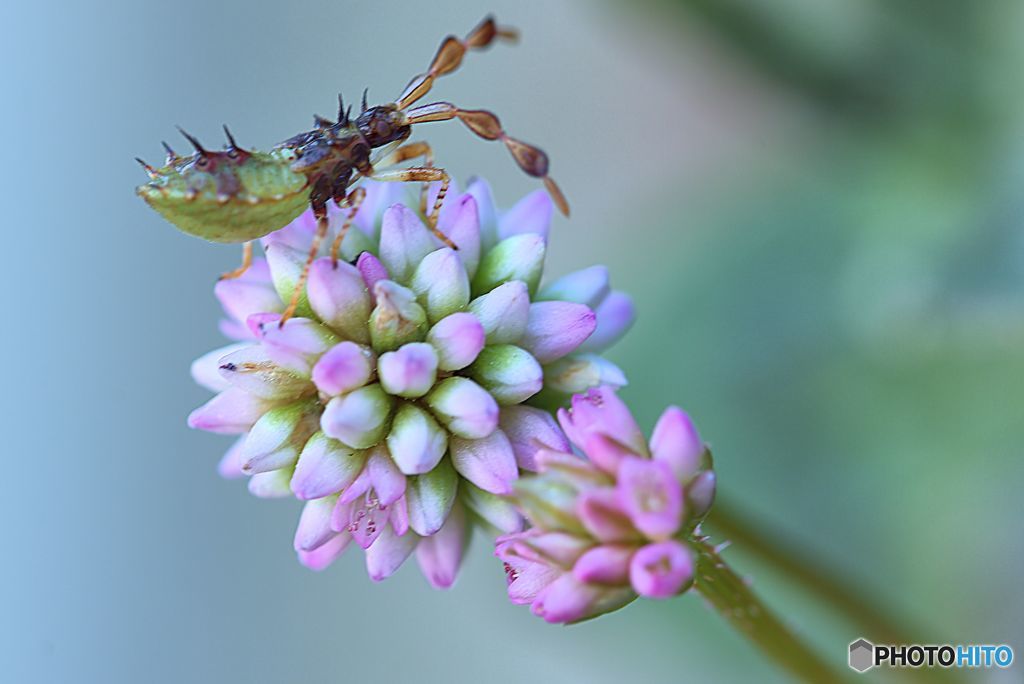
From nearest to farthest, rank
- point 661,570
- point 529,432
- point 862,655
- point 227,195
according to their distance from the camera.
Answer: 1. point 661,570
2. point 227,195
3. point 529,432
4. point 862,655

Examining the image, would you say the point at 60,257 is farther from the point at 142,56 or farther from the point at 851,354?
the point at 851,354

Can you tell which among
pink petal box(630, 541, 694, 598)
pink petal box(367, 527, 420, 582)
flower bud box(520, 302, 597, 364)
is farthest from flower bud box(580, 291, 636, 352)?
pink petal box(630, 541, 694, 598)

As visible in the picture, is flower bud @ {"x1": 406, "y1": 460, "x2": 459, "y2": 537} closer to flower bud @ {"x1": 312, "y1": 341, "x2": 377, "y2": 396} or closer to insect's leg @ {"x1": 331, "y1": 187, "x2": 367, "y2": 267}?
flower bud @ {"x1": 312, "y1": 341, "x2": 377, "y2": 396}

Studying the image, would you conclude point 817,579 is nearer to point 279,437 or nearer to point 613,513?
point 613,513

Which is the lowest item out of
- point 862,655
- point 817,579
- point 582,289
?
point 862,655

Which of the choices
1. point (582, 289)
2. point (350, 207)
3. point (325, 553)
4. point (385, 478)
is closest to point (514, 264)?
point (582, 289)
